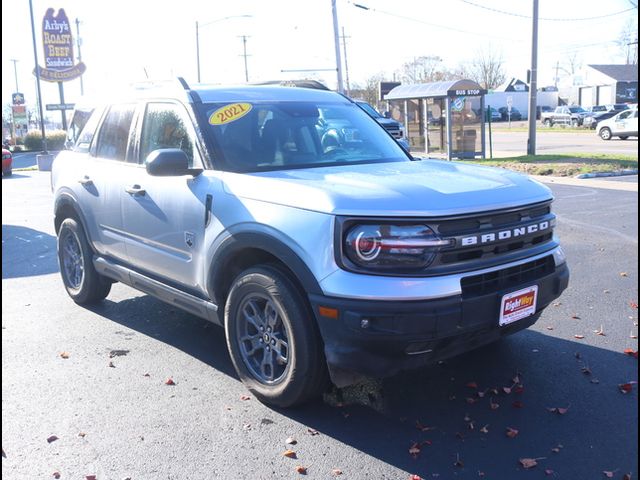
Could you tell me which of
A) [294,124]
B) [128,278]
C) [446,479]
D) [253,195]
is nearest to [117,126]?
[128,278]

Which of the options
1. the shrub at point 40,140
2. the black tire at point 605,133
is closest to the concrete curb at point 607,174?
the black tire at point 605,133

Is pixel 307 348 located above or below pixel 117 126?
below

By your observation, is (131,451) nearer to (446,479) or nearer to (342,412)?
(342,412)

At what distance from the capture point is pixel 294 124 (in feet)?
16.2

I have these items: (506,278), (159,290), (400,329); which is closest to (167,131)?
(159,290)

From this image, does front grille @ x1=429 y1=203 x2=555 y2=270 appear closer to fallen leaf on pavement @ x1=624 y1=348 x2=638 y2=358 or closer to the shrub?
fallen leaf on pavement @ x1=624 y1=348 x2=638 y2=358

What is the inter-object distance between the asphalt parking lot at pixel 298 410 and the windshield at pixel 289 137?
5.05 ft

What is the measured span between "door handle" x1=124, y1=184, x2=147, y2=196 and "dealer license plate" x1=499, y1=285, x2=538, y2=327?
274 cm

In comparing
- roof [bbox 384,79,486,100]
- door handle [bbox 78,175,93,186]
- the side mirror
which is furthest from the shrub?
the side mirror

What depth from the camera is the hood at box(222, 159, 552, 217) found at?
3.51 meters

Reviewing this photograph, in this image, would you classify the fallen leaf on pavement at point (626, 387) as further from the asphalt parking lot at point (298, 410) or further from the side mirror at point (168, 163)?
the side mirror at point (168, 163)

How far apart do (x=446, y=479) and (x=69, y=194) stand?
436 centimetres

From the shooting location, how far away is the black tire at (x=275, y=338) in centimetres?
372

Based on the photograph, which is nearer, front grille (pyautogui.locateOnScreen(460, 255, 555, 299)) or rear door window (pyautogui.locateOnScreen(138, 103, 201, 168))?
front grille (pyautogui.locateOnScreen(460, 255, 555, 299))
